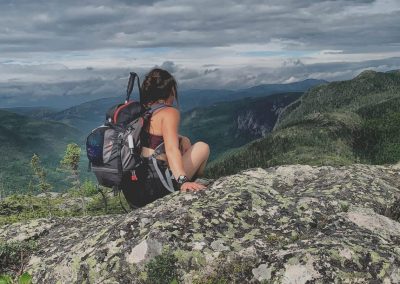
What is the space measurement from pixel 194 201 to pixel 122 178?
6.30ft

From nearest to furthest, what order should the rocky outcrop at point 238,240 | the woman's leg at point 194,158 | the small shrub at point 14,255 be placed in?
the rocky outcrop at point 238,240, the small shrub at point 14,255, the woman's leg at point 194,158

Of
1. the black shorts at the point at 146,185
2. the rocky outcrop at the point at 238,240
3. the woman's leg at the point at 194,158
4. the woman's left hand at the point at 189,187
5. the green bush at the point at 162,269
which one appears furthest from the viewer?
the woman's leg at the point at 194,158

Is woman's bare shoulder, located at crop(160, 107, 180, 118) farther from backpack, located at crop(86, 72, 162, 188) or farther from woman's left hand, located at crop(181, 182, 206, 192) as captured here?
woman's left hand, located at crop(181, 182, 206, 192)

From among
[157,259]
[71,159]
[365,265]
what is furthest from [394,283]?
[71,159]

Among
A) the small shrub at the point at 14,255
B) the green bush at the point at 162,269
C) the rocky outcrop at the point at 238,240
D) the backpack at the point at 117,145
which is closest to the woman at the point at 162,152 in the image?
the backpack at the point at 117,145

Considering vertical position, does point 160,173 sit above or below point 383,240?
above

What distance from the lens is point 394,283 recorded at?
709cm

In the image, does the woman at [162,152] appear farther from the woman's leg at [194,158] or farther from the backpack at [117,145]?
the backpack at [117,145]

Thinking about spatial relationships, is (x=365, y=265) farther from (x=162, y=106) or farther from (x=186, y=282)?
(x=162, y=106)

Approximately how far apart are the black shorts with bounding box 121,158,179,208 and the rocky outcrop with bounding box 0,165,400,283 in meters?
1.13

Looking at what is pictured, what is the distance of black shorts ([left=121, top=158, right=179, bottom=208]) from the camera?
37.1 feet

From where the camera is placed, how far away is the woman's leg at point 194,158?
11703 mm

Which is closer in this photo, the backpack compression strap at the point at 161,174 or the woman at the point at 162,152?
the woman at the point at 162,152

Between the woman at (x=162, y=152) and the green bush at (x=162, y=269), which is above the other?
the woman at (x=162, y=152)
